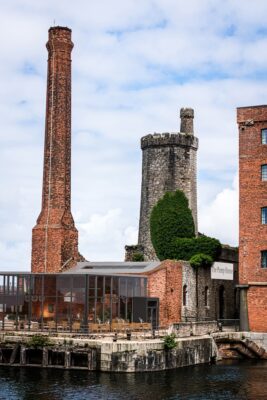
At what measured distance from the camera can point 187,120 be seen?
224 feet

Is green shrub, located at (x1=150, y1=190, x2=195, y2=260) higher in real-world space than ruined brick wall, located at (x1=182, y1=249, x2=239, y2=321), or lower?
higher

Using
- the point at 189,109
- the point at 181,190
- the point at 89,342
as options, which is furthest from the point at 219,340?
the point at 189,109

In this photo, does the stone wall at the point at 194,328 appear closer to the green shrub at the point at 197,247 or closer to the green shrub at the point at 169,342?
the green shrub at the point at 169,342

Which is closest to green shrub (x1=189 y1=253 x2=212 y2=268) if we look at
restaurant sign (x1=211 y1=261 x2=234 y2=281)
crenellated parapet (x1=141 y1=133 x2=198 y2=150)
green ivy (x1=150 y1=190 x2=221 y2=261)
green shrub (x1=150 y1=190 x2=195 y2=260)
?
green ivy (x1=150 y1=190 x2=221 y2=261)

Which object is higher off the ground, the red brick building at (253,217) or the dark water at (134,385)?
the red brick building at (253,217)

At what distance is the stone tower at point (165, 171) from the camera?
217ft

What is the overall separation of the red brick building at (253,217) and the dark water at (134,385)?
27.3 ft

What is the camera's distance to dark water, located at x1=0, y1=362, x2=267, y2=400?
3297cm

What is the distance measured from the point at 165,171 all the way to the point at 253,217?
55.4 ft

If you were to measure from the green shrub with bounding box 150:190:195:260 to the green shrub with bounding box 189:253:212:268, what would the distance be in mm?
4605

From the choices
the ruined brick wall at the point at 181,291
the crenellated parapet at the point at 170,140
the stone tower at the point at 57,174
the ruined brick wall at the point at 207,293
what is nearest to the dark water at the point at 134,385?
the ruined brick wall at the point at 181,291

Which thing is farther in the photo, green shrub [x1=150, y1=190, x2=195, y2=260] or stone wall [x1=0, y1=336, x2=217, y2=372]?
green shrub [x1=150, y1=190, x2=195, y2=260]

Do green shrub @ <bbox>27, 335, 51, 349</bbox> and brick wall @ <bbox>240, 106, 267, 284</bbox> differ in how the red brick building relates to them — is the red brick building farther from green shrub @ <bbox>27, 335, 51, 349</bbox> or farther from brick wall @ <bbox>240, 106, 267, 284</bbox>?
green shrub @ <bbox>27, 335, 51, 349</bbox>

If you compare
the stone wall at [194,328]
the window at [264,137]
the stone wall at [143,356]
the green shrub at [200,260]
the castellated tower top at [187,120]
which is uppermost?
the castellated tower top at [187,120]
